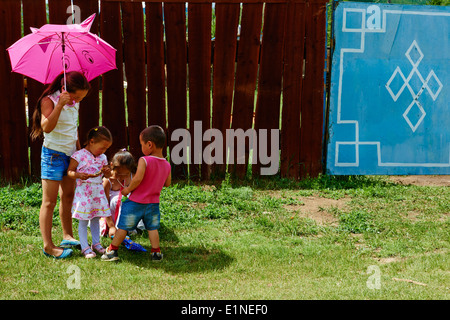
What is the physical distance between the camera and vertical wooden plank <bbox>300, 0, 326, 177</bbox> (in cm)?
699

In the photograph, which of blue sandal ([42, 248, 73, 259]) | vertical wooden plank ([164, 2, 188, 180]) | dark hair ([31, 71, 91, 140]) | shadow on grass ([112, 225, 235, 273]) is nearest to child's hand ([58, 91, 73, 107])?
dark hair ([31, 71, 91, 140])

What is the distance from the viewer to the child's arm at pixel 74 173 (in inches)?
177

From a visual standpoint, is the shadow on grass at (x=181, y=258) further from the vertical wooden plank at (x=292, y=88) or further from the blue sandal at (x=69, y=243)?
the vertical wooden plank at (x=292, y=88)

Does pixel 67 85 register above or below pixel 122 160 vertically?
above

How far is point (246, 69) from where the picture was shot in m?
6.99

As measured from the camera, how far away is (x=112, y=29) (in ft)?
22.0

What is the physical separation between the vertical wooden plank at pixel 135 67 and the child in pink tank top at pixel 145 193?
96.1 inches

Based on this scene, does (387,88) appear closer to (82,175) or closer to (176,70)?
(176,70)

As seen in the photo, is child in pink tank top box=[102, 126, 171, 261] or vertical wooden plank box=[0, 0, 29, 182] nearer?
child in pink tank top box=[102, 126, 171, 261]

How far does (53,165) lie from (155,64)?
2.66 meters

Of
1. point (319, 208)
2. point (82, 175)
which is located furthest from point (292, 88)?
point (82, 175)

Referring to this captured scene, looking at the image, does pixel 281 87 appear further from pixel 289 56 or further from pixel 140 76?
pixel 140 76

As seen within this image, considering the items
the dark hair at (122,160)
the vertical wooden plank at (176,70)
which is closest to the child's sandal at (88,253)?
the dark hair at (122,160)

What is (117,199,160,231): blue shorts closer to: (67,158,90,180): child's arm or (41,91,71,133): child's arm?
(67,158,90,180): child's arm
